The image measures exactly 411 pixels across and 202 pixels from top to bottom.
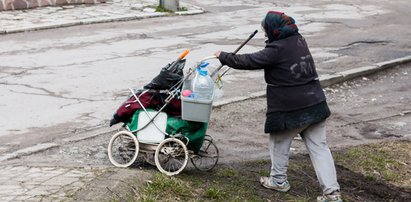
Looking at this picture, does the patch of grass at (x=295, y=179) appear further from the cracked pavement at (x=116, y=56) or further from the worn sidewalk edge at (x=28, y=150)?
the worn sidewalk edge at (x=28, y=150)

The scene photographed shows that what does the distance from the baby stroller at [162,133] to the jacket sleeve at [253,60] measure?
0.45 m

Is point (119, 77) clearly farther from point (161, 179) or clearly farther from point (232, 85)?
point (161, 179)

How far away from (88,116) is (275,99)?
11.5 feet

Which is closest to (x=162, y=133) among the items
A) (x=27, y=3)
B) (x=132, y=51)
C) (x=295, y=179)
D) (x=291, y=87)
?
(x=291, y=87)

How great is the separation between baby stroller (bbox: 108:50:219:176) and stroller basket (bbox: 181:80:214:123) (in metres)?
0.02

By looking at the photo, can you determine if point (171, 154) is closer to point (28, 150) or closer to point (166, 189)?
point (166, 189)

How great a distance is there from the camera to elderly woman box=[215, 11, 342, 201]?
612 cm

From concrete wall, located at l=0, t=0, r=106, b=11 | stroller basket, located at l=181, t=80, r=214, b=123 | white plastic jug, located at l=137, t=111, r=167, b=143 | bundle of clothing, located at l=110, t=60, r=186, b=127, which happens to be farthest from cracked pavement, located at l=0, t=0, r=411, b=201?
concrete wall, located at l=0, t=0, r=106, b=11

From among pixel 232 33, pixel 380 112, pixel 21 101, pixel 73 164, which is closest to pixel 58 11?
pixel 232 33

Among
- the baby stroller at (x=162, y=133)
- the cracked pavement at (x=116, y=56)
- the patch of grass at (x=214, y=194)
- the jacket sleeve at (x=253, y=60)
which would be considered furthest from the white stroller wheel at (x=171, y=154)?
the jacket sleeve at (x=253, y=60)

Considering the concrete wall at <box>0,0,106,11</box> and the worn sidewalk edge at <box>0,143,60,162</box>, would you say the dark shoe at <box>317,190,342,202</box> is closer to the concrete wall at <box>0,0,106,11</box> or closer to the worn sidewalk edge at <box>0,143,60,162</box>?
the worn sidewalk edge at <box>0,143,60,162</box>

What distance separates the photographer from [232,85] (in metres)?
11.1

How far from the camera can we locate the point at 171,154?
6.50m

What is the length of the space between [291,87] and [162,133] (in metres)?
1.31
